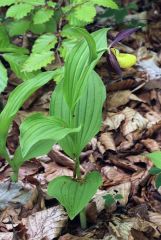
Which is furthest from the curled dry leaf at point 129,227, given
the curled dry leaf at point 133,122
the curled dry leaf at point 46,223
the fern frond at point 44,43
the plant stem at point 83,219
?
the fern frond at point 44,43

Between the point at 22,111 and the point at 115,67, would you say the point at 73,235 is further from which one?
the point at 22,111

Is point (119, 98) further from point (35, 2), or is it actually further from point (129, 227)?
point (129, 227)

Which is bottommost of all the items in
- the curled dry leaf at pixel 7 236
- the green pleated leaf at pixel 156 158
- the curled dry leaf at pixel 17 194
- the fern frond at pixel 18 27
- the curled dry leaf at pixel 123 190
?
the curled dry leaf at pixel 123 190

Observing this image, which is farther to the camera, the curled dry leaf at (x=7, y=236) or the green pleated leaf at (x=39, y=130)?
the curled dry leaf at (x=7, y=236)

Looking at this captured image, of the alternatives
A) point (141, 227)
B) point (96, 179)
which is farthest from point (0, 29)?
point (141, 227)

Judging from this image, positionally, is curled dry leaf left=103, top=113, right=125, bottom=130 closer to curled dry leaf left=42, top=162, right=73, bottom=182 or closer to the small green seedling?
curled dry leaf left=42, top=162, right=73, bottom=182

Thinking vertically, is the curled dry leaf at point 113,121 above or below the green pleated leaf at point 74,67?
below

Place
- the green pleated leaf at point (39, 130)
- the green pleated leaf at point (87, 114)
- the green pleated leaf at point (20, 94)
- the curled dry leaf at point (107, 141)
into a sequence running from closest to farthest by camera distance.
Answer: the green pleated leaf at point (39, 130), the green pleated leaf at point (20, 94), the green pleated leaf at point (87, 114), the curled dry leaf at point (107, 141)

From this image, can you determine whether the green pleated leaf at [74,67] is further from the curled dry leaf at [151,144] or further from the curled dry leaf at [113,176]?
the curled dry leaf at [151,144]

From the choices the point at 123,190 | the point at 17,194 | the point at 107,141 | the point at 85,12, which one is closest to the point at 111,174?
the point at 123,190
